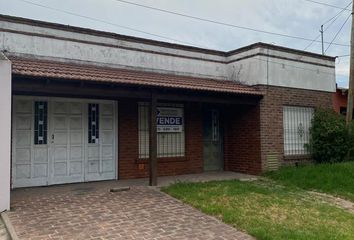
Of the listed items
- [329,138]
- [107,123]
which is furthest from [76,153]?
[329,138]

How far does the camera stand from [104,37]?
10.9 metres

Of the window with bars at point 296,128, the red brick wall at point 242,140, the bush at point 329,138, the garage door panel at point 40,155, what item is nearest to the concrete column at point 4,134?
the garage door panel at point 40,155

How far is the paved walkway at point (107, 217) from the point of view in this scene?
5828mm

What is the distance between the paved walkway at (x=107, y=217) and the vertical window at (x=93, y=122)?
1.91 metres

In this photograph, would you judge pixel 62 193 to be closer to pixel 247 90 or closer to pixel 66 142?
pixel 66 142

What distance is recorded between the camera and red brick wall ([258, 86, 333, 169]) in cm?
1193

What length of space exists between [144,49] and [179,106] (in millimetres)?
2135

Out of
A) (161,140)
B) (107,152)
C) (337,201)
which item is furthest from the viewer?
(161,140)

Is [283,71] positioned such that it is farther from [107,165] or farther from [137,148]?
[107,165]

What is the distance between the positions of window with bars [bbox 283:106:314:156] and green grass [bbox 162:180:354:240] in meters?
2.79

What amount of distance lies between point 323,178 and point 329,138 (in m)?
2.23

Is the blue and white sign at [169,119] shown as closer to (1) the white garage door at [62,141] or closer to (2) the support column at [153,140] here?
(1) the white garage door at [62,141]

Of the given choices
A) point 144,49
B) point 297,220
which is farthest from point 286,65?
point 297,220

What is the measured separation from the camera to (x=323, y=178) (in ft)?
34.8
